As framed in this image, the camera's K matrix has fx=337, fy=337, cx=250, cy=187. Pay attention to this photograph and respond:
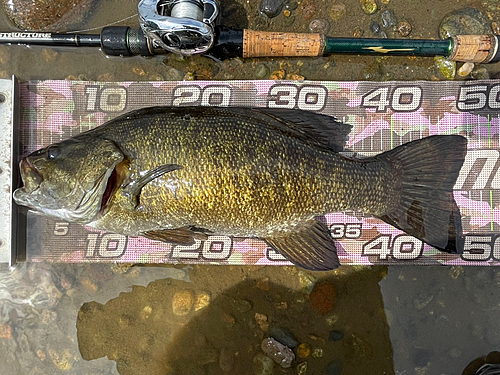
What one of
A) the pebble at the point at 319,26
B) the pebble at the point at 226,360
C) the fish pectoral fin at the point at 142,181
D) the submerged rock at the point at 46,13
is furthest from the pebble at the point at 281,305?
the submerged rock at the point at 46,13

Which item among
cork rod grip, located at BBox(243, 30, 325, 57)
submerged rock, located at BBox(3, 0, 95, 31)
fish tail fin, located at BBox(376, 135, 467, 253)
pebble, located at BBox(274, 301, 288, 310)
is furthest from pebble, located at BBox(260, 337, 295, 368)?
submerged rock, located at BBox(3, 0, 95, 31)

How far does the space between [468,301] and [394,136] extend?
4.83ft

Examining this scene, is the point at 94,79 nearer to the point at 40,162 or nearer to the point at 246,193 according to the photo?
the point at 40,162

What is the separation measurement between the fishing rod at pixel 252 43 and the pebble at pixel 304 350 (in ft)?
7.57

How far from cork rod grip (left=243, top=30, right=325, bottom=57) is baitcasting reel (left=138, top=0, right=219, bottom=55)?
0.28m

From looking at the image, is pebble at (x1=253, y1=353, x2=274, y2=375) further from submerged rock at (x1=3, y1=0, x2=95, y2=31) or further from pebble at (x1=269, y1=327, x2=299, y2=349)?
submerged rock at (x1=3, y1=0, x2=95, y2=31)

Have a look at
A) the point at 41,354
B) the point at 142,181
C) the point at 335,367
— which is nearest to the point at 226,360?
the point at 335,367

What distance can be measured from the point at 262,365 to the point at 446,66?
2.83 metres

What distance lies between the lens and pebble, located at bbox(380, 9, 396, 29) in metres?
2.71

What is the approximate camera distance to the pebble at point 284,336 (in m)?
2.72

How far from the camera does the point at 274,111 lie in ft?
7.66

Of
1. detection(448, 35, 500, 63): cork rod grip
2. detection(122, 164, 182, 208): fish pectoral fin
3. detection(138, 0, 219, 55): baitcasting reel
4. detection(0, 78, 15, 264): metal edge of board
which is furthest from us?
detection(0, 78, 15, 264): metal edge of board

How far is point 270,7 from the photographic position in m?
2.71

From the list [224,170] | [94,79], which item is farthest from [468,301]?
[94,79]
